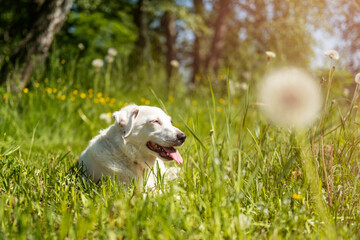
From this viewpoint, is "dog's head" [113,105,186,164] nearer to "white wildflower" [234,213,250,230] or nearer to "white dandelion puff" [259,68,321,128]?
"white dandelion puff" [259,68,321,128]

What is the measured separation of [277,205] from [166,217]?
80 centimetres

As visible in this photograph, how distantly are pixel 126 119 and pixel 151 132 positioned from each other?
24cm

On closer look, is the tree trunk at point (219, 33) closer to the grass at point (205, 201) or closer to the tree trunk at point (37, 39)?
the tree trunk at point (37, 39)

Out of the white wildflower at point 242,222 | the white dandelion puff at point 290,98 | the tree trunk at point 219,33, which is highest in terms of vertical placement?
the white dandelion puff at point 290,98

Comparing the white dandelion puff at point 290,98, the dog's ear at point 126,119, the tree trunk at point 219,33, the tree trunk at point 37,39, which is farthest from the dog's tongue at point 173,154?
the tree trunk at point 219,33

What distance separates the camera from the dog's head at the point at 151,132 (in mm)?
2881

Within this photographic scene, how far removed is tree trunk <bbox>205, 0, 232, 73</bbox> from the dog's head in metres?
9.05

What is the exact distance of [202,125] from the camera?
596 cm

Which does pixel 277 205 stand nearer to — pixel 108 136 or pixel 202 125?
pixel 108 136

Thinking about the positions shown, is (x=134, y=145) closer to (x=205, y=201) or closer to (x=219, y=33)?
(x=205, y=201)

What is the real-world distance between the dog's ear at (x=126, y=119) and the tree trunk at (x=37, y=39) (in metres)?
3.33

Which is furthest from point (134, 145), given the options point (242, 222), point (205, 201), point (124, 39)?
point (124, 39)

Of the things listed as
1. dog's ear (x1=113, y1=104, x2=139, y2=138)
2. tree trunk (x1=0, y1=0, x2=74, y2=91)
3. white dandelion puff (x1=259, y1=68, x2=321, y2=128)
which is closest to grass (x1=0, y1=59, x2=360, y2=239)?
white dandelion puff (x1=259, y1=68, x2=321, y2=128)

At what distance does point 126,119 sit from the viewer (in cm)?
296
